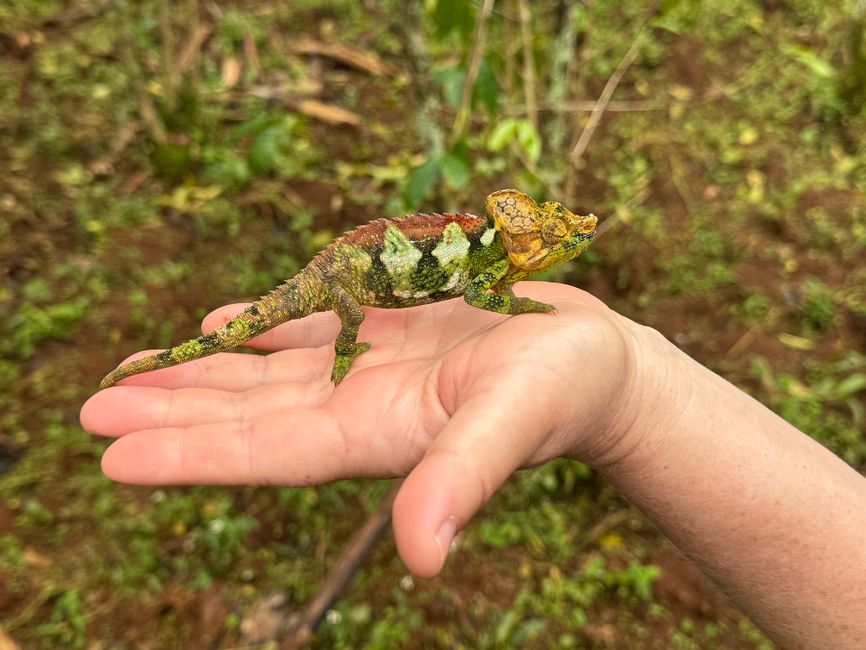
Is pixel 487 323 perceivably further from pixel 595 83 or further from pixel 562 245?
pixel 595 83

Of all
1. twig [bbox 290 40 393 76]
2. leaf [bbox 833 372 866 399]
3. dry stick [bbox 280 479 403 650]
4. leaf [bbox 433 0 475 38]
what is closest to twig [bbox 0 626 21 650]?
dry stick [bbox 280 479 403 650]

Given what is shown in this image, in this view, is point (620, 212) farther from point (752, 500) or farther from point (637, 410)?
point (752, 500)

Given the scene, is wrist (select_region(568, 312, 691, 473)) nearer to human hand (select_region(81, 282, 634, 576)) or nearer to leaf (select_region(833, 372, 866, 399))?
human hand (select_region(81, 282, 634, 576))

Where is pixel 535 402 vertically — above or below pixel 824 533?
above

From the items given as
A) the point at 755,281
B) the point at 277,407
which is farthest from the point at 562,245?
the point at 755,281

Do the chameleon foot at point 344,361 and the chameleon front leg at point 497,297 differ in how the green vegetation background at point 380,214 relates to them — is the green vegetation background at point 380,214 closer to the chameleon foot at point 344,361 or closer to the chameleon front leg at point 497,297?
the chameleon front leg at point 497,297

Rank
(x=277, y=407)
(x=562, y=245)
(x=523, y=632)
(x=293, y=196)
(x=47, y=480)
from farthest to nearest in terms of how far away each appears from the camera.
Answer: (x=293, y=196) < (x=47, y=480) < (x=523, y=632) < (x=562, y=245) < (x=277, y=407)
